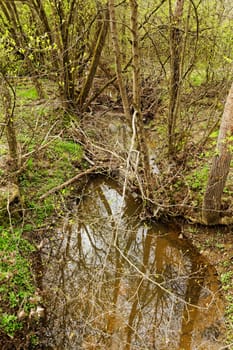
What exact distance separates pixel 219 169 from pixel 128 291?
272 cm

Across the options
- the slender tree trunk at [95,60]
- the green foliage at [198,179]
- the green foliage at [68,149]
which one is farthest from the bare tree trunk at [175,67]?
the slender tree trunk at [95,60]

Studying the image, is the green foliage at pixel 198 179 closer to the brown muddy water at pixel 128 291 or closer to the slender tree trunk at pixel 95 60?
the brown muddy water at pixel 128 291

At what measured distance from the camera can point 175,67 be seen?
22.3 ft

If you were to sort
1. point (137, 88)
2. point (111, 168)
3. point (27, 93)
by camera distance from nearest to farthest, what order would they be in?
point (137, 88)
point (111, 168)
point (27, 93)

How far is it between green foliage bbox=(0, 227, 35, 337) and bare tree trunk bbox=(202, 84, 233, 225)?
136 inches

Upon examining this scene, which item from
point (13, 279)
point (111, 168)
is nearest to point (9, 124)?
point (13, 279)

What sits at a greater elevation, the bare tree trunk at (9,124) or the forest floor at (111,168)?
the bare tree trunk at (9,124)

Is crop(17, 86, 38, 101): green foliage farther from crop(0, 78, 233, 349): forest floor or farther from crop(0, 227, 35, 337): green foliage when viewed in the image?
crop(0, 227, 35, 337): green foliage

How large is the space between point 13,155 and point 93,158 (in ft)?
8.62

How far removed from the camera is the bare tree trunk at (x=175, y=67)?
6.19 meters

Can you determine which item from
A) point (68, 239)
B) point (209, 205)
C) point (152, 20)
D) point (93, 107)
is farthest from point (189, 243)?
point (93, 107)

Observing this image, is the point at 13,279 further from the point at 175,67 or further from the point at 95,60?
the point at 95,60

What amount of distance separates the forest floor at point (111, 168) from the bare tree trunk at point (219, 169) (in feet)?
0.92

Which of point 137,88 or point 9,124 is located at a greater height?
point 137,88
